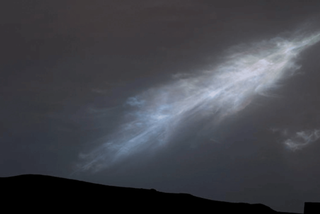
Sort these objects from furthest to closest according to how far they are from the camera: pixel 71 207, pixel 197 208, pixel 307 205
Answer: pixel 307 205 → pixel 197 208 → pixel 71 207

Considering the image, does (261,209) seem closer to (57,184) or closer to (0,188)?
(57,184)

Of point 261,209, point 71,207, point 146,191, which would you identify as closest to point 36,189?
point 71,207

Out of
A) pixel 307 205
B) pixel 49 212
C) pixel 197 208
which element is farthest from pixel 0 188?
pixel 307 205

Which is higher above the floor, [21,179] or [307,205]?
[307,205]

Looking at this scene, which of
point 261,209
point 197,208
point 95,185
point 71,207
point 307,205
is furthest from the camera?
point 307,205

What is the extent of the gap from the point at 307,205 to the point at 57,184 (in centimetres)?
850

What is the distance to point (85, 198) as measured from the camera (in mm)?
7582

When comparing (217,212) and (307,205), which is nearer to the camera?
(217,212)

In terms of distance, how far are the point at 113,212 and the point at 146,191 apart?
1.12 m

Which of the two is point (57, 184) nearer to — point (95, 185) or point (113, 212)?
point (95, 185)

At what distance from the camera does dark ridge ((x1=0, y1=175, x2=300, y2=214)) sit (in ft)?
22.8

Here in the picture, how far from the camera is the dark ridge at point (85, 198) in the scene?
6945 millimetres

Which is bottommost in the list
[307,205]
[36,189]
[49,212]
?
[49,212]

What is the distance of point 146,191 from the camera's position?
8359 millimetres
